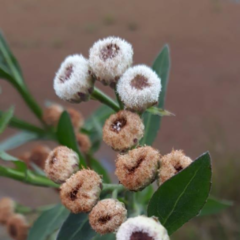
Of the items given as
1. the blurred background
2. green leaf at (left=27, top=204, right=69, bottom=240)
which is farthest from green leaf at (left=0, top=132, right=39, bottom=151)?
the blurred background

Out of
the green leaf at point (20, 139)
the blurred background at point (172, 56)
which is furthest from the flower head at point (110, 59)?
the blurred background at point (172, 56)

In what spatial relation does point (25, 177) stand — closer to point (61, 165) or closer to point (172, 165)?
point (61, 165)

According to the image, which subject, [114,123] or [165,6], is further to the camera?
[165,6]

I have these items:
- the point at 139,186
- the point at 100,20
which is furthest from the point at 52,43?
the point at 139,186

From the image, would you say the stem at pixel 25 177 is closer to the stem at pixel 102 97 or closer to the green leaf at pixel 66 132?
the green leaf at pixel 66 132

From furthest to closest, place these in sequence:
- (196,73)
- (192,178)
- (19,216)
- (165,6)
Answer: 1. (165,6)
2. (196,73)
3. (19,216)
4. (192,178)

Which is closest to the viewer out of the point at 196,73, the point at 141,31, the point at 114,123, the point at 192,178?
the point at 192,178

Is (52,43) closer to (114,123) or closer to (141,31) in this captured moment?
(141,31)
